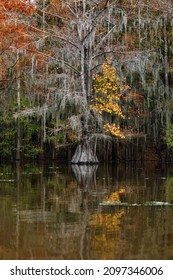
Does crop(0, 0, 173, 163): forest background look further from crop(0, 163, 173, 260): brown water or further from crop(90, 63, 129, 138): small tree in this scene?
crop(0, 163, 173, 260): brown water

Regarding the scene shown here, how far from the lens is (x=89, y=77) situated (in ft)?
79.9

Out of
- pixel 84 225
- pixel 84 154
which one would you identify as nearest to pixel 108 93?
pixel 84 154

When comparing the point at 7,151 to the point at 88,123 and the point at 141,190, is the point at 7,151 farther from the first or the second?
the point at 141,190

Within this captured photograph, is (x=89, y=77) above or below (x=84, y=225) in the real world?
above

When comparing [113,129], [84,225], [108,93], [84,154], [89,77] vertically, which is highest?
[89,77]

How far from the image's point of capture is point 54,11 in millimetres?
26500

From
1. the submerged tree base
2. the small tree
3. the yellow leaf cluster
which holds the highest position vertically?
the small tree

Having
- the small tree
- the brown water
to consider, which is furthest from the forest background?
the brown water

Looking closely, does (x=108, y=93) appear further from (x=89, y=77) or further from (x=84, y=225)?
(x=84, y=225)

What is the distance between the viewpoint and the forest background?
932 inches

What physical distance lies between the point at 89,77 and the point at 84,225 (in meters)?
17.8

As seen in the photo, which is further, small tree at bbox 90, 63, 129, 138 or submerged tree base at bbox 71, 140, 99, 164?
submerged tree base at bbox 71, 140, 99, 164

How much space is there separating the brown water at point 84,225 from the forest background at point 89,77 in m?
12.5

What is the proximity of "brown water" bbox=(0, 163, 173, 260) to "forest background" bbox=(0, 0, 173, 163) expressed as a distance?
1253cm
